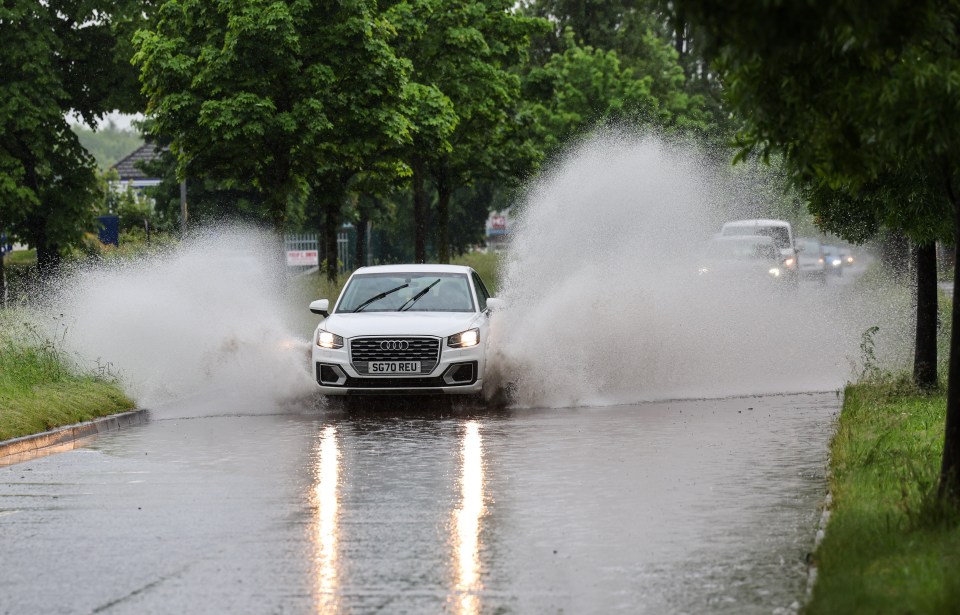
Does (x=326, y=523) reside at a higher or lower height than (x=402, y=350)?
lower

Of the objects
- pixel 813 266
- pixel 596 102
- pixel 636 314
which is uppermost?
pixel 596 102

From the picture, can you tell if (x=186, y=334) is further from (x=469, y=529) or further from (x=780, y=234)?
(x=780, y=234)

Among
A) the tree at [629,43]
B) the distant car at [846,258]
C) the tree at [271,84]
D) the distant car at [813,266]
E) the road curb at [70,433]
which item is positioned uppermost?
the tree at [629,43]

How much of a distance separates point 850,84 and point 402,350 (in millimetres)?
9857

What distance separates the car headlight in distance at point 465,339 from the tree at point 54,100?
26.2 m

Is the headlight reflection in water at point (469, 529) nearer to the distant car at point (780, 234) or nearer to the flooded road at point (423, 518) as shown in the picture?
the flooded road at point (423, 518)

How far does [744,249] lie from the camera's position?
38531 mm

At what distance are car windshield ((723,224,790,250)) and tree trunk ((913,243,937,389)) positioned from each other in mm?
22562

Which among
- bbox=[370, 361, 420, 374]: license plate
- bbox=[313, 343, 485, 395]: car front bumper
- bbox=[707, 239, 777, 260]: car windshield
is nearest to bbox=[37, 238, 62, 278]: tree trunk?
bbox=[707, 239, 777, 260]: car windshield

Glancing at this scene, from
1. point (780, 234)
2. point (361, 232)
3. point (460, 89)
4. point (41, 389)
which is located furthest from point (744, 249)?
point (361, 232)

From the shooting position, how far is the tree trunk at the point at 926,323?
56.2 feet

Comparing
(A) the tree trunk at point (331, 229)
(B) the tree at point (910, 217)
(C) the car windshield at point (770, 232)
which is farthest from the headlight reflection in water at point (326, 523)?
(C) the car windshield at point (770, 232)

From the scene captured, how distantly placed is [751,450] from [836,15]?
23.9 ft

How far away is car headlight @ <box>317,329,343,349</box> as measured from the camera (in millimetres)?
18031
